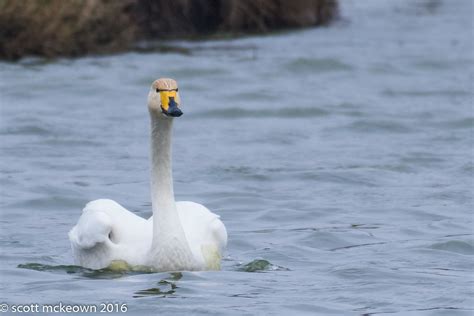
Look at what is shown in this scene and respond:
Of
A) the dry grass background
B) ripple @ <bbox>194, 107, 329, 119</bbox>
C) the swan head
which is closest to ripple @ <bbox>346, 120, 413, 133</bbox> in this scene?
ripple @ <bbox>194, 107, 329, 119</bbox>

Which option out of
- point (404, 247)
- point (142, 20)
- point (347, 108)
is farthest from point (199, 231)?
point (142, 20)

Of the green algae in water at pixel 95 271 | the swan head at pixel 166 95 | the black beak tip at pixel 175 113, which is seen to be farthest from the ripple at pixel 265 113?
the black beak tip at pixel 175 113

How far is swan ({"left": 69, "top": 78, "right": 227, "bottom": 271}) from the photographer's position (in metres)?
7.57

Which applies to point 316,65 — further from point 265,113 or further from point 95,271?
point 95,271

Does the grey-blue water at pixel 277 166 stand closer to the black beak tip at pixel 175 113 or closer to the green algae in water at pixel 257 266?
the green algae in water at pixel 257 266

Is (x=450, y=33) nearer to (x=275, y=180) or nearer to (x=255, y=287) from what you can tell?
(x=275, y=180)

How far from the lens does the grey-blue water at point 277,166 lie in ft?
24.9

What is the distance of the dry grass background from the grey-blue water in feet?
0.87

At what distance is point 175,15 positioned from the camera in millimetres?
20141

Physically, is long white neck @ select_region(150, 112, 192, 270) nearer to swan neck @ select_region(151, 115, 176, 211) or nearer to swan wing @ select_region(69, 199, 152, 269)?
swan neck @ select_region(151, 115, 176, 211)

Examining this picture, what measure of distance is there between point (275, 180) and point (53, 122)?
135 inches

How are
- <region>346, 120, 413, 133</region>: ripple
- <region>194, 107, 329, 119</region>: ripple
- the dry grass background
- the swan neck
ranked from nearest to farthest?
the swan neck
<region>346, 120, 413, 133</region>: ripple
<region>194, 107, 329, 119</region>: ripple
the dry grass background

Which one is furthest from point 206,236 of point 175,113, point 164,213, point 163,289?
point 175,113

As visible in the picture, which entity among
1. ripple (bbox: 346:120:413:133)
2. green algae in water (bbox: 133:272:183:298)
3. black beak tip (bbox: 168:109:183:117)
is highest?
black beak tip (bbox: 168:109:183:117)
